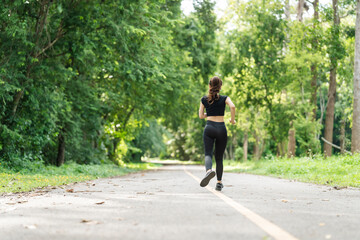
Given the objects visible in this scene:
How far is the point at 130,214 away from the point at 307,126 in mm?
18274

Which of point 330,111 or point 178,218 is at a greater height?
point 330,111

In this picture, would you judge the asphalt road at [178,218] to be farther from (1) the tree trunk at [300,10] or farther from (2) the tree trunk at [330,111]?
(1) the tree trunk at [300,10]

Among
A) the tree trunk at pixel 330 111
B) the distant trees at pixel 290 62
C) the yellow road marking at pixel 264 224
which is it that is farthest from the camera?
the tree trunk at pixel 330 111

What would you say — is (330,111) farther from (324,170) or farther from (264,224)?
(264,224)

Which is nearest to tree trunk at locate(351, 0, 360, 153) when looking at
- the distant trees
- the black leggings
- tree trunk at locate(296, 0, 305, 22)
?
the distant trees

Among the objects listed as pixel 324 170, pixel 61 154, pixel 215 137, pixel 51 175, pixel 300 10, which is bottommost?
pixel 51 175

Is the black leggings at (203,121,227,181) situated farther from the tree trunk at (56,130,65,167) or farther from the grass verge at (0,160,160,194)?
the tree trunk at (56,130,65,167)

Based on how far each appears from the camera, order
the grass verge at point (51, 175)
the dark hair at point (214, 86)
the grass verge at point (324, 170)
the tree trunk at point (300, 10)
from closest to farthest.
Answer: the dark hair at point (214, 86) → the grass verge at point (51, 175) → the grass verge at point (324, 170) → the tree trunk at point (300, 10)

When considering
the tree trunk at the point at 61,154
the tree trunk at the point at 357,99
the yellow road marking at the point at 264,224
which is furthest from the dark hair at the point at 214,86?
the tree trunk at the point at 61,154

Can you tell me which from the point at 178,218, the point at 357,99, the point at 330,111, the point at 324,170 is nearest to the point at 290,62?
the point at 330,111

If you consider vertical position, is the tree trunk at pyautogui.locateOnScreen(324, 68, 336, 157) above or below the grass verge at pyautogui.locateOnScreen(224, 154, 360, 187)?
above

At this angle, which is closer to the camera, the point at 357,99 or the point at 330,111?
the point at 357,99

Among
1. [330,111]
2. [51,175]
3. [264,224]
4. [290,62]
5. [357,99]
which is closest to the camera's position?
[264,224]

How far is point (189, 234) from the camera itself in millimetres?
4367
